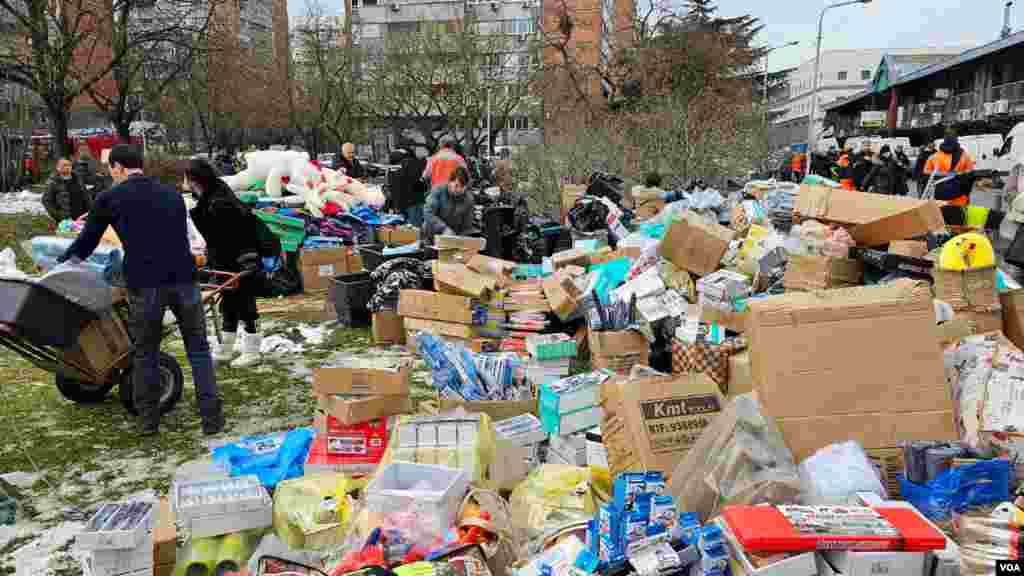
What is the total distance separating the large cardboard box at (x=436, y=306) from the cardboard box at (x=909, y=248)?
3267 mm

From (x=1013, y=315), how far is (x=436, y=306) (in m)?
4.09

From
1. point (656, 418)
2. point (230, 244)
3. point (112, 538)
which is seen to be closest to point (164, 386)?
point (230, 244)

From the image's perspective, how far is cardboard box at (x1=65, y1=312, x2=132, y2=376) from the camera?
442 centimetres

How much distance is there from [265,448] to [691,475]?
82.9 inches

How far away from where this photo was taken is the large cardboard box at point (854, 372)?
3.14m

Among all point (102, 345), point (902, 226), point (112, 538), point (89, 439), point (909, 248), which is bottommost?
point (89, 439)

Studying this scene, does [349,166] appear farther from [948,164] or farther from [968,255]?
[968,255]

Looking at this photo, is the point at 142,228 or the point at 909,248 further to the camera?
the point at 909,248

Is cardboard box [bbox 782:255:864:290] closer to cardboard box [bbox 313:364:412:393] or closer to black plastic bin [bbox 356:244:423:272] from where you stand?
cardboard box [bbox 313:364:412:393]

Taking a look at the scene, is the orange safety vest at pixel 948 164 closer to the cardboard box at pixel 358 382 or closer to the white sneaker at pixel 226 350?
the cardboard box at pixel 358 382

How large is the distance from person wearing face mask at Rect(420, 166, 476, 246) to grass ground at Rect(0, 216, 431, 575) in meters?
1.51

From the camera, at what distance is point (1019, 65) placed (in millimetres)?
30375

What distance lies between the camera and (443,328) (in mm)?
6258

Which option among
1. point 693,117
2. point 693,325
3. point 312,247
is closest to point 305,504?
point 693,325
